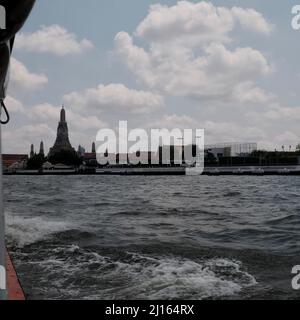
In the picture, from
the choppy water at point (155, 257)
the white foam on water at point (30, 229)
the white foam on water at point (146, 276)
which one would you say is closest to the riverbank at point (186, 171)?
the choppy water at point (155, 257)

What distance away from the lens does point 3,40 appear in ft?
5.27

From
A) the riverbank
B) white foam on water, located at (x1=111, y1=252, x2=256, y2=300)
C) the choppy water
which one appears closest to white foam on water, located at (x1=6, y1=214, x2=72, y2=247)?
the choppy water

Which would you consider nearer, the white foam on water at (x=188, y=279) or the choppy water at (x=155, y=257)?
the white foam on water at (x=188, y=279)

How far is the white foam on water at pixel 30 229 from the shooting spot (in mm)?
8217

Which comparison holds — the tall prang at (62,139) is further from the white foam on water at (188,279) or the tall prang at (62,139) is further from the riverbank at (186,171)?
the white foam on water at (188,279)

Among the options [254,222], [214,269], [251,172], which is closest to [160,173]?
[251,172]

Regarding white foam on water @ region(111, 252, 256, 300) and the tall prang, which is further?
the tall prang

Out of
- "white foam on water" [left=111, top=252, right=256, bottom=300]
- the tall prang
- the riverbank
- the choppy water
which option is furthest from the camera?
the tall prang

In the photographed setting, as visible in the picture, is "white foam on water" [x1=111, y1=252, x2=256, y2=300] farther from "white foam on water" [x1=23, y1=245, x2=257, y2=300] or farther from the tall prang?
the tall prang

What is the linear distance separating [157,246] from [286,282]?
2.78 meters

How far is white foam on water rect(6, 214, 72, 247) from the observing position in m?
8.22

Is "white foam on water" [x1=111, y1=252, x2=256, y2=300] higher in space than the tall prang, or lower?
lower

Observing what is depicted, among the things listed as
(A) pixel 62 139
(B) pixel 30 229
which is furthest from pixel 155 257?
(A) pixel 62 139
